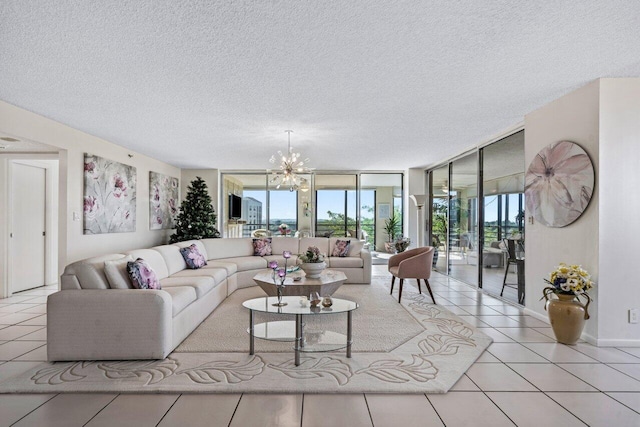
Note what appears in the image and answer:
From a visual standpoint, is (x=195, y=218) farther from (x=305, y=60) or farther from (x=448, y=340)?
(x=448, y=340)

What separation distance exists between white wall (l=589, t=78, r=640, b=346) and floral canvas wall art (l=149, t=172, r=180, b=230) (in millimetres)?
7233

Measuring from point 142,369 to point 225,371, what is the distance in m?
0.67

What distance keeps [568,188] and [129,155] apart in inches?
264

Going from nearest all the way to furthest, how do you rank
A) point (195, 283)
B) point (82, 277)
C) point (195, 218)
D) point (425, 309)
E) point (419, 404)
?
point (419, 404)
point (82, 277)
point (195, 283)
point (425, 309)
point (195, 218)

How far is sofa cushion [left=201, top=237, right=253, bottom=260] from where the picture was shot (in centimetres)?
625

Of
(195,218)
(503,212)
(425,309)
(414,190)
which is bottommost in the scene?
(425,309)

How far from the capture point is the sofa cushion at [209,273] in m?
4.51

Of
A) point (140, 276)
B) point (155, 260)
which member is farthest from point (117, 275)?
point (155, 260)

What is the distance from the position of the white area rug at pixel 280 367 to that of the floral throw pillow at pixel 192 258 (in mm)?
1573

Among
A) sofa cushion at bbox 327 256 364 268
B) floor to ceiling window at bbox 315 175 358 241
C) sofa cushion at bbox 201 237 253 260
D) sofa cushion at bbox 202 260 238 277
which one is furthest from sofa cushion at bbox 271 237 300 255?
floor to ceiling window at bbox 315 175 358 241

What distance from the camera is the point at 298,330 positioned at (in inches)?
112

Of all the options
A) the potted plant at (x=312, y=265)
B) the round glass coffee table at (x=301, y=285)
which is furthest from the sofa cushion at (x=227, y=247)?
the potted plant at (x=312, y=265)

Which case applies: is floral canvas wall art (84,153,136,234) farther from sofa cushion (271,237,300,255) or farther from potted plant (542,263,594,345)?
potted plant (542,263,594,345)

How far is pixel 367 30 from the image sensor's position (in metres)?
2.36
